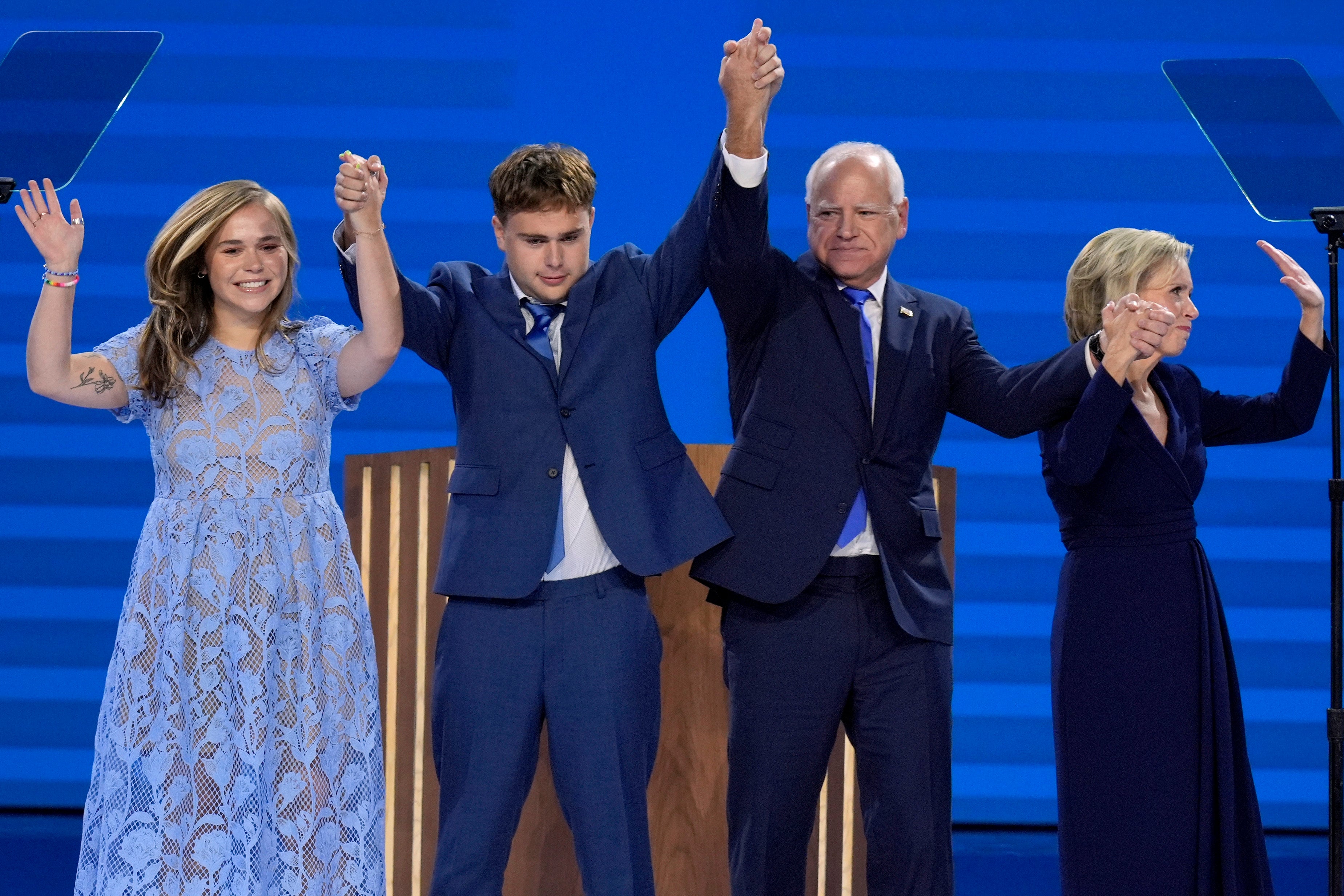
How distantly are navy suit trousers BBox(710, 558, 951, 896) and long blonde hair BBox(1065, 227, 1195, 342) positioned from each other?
71 centimetres

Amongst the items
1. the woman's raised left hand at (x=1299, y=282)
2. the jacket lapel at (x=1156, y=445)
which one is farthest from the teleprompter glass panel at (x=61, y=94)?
the woman's raised left hand at (x=1299, y=282)

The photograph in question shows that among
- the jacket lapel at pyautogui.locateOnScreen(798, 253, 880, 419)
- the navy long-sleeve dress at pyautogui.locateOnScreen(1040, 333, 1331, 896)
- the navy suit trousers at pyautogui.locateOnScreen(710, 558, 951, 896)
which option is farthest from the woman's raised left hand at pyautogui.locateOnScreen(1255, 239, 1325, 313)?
the navy suit trousers at pyautogui.locateOnScreen(710, 558, 951, 896)

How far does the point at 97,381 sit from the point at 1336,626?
226 cm

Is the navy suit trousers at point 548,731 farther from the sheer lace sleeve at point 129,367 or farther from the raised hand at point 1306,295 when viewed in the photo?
the raised hand at point 1306,295

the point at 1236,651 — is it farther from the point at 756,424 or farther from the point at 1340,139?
the point at 756,424

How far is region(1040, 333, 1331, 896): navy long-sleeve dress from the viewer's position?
2.55 metres

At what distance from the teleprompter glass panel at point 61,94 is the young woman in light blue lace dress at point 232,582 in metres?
0.32

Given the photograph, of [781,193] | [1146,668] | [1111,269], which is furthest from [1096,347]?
[781,193]

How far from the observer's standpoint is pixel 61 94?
104 inches

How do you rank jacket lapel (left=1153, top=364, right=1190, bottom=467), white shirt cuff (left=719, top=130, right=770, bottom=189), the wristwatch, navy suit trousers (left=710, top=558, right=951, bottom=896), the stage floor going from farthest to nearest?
the stage floor
jacket lapel (left=1153, top=364, right=1190, bottom=467)
the wristwatch
navy suit trousers (left=710, top=558, right=951, bottom=896)
white shirt cuff (left=719, top=130, right=770, bottom=189)

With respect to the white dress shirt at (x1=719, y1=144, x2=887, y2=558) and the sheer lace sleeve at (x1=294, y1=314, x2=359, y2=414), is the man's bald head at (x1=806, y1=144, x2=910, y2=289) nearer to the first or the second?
the white dress shirt at (x1=719, y1=144, x2=887, y2=558)

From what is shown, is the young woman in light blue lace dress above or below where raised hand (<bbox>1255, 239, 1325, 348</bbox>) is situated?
below

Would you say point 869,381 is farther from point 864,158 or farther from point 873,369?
point 864,158

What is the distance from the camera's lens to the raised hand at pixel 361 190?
7.11 ft
